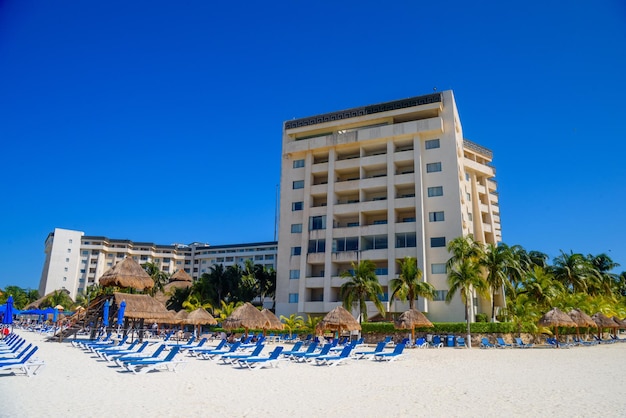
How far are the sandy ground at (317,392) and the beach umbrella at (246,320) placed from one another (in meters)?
9.90

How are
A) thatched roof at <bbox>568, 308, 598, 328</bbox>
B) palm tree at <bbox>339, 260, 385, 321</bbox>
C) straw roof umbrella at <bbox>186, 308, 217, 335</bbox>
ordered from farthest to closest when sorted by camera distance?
palm tree at <bbox>339, 260, 385, 321</bbox>
thatched roof at <bbox>568, 308, 598, 328</bbox>
straw roof umbrella at <bbox>186, 308, 217, 335</bbox>

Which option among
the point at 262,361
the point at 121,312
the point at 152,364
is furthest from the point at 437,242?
the point at 152,364

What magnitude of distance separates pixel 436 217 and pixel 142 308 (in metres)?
26.4

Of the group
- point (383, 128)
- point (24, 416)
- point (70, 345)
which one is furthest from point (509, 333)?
point (24, 416)

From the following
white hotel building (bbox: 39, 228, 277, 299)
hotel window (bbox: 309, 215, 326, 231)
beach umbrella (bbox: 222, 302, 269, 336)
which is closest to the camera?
beach umbrella (bbox: 222, 302, 269, 336)

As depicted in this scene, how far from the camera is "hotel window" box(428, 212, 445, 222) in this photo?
1665 inches

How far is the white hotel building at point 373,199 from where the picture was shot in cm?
4209

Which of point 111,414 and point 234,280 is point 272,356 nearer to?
point 111,414

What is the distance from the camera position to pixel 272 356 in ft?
60.6

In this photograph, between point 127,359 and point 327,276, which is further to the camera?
point 327,276

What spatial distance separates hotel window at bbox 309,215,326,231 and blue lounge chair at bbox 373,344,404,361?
23657 mm

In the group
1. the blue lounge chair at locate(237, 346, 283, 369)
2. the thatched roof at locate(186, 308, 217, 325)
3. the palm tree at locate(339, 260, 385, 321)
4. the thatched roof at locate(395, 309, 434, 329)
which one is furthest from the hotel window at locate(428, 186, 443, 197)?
the blue lounge chair at locate(237, 346, 283, 369)

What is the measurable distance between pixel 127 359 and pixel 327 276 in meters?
28.6

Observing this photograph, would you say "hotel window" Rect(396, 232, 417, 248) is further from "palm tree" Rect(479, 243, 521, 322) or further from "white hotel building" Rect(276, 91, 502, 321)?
"palm tree" Rect(479, 243, 521, 322)
